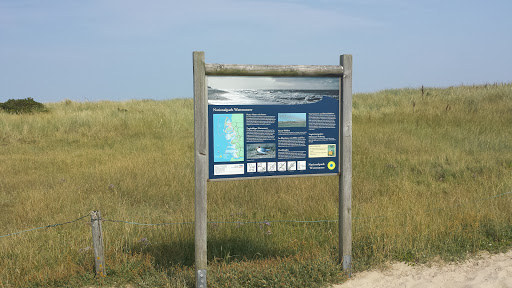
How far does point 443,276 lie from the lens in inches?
221

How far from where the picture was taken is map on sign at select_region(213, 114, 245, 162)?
495 cm

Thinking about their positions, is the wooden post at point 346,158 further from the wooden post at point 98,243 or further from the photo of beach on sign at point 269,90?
the wooden post at point 98,243

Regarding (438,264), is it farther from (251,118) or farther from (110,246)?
(110,246)

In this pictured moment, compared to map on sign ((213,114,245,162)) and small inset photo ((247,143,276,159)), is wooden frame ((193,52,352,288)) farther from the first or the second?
small inset photo ((247,143,276,159))

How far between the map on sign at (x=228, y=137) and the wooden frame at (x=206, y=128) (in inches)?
5.4

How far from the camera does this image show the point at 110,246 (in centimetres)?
608

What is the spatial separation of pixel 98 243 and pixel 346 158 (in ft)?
10.5

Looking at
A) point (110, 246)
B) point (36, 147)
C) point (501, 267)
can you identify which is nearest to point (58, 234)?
point (110, 246)

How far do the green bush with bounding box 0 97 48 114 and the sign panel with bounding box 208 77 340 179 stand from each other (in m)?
23.9

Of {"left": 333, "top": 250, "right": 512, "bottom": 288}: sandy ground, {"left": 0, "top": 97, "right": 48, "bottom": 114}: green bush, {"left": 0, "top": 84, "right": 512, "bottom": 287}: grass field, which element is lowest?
{"left": 333, "top": 250, "right": 512, "bottom": 288}: sandy ground

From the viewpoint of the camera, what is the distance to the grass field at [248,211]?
18.4ft

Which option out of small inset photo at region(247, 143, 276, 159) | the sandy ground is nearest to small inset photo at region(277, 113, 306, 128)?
small inset photo at region(247, 143, 276, 159)

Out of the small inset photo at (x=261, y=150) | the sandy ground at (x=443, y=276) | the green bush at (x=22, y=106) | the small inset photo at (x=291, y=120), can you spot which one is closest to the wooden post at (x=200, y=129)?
the small inset photo at (x=261, y=150)

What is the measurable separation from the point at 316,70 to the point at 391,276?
276cm
